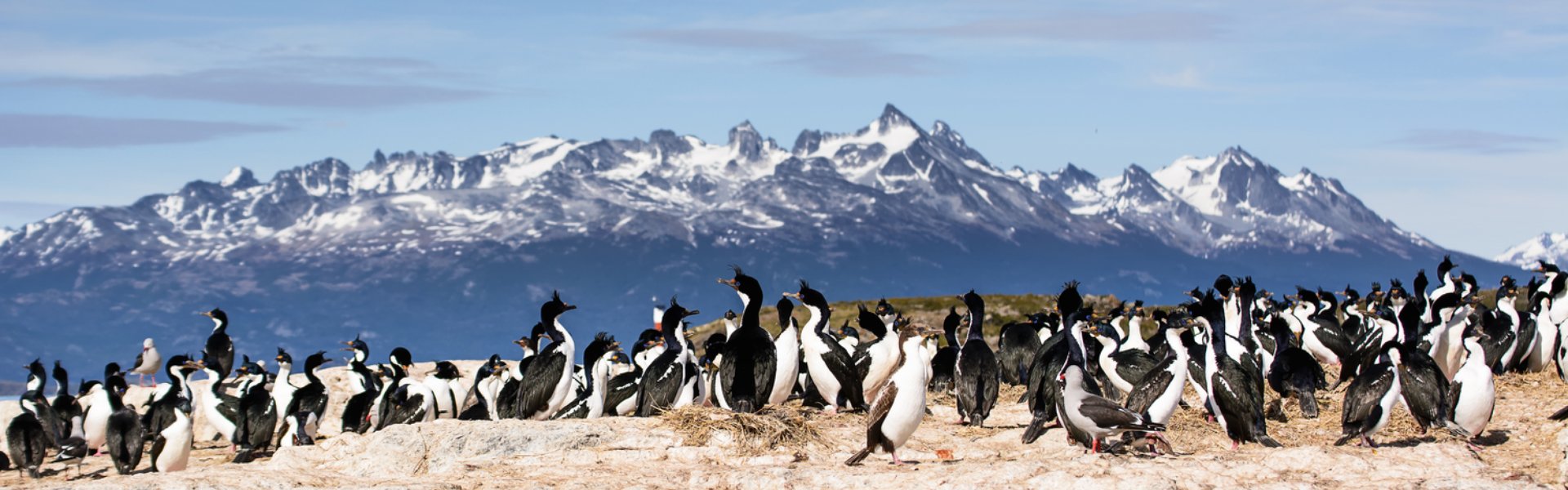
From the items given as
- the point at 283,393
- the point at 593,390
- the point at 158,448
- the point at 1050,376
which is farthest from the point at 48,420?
the point at 1050,376

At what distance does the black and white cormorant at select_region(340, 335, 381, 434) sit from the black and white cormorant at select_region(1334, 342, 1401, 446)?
1751 cm

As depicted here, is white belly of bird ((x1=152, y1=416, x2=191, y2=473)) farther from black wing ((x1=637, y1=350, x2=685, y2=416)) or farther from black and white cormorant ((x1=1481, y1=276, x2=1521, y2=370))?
black and white cormorant ((x1=1481, y1=276, x2=1521, y2=370))

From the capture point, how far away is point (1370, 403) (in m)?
19.9

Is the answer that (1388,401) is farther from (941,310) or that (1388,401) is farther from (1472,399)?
(941,310)

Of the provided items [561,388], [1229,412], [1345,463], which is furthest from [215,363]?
[1345,463]

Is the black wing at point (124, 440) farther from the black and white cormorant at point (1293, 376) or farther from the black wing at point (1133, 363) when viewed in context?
the black and white cormorant at point (1293, 376)

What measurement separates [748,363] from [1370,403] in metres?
9.47

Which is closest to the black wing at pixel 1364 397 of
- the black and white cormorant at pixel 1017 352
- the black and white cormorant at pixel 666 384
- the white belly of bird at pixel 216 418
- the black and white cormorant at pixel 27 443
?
the black and white cormorant at pixel 1017 352

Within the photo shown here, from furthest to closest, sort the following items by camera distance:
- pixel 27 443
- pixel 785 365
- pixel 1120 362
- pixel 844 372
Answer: pixel 27 443, pixel 1120 362, pixel 785 365, pixel 844 372

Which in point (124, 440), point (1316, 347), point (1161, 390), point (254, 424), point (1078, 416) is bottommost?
point (124, 440)

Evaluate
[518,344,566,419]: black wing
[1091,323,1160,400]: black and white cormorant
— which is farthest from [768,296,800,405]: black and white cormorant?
[1091,323,1160,400]: black and white cormorant

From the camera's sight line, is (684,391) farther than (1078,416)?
Yes

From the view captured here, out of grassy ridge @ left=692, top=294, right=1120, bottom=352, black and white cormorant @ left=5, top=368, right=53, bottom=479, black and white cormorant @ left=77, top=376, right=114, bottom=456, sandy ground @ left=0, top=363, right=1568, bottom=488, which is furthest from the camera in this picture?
grassy ridge @ left=692, top=294, right=1120, bottom=352

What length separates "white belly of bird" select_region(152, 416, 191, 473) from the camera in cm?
2664
